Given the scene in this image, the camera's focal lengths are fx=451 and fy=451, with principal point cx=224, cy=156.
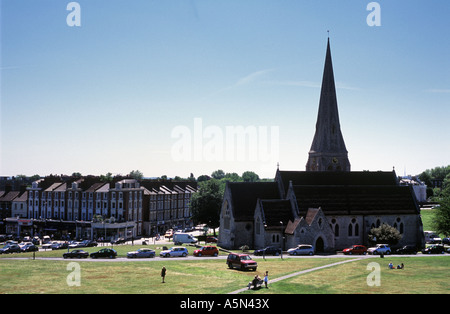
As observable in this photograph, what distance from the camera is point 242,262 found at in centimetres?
4325

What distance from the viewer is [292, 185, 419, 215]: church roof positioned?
6846 centimetres

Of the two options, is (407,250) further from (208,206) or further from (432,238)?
(208,206)

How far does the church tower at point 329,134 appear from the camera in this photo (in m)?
79.8

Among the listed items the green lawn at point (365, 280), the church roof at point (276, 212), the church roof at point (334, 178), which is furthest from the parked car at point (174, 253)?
the church roof at point (334, 178)

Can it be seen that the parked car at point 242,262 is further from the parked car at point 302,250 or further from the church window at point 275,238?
the church window at point 275,238

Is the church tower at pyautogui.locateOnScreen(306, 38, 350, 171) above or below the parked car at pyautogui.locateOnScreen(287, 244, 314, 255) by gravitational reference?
above

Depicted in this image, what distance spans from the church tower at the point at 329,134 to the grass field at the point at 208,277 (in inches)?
1201

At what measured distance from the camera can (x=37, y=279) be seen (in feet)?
130

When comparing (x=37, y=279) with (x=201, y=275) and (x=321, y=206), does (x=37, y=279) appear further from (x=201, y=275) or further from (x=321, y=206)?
(x=321, y=206)

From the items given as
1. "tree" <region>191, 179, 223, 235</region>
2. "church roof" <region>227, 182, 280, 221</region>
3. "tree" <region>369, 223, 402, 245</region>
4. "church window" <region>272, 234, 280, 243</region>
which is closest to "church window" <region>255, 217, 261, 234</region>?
"church roof" <region>227, 182, 280, 221</region>

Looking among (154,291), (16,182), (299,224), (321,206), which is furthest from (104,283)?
(16,182)

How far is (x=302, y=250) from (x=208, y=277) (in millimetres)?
21028

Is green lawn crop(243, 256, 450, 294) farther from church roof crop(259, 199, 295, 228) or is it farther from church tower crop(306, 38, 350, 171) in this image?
church tower crop(306, 38, 350, 171)

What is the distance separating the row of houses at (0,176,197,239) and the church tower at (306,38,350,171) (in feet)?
140
